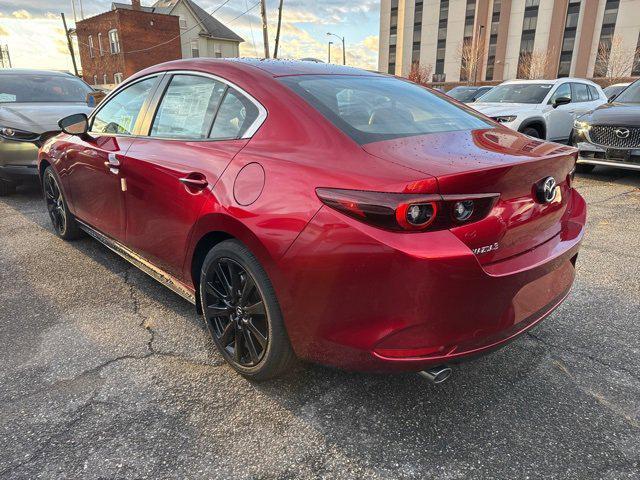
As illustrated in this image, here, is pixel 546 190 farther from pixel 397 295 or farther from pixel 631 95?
pixel 631 95

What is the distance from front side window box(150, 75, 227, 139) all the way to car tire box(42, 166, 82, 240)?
1895 mm

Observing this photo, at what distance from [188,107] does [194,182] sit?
0.63 meters

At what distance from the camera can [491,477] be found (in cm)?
183

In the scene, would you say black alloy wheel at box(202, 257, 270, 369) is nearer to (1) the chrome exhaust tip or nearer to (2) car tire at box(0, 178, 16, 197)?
(1) the chrome exhaust tip

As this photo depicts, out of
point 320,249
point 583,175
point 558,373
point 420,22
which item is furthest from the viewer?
point 420,22

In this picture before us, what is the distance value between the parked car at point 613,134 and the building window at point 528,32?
50411 mm

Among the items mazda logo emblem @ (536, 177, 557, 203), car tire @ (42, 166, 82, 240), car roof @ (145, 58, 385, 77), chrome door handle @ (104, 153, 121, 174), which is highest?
car roof @ (145, 58, 385, 77)

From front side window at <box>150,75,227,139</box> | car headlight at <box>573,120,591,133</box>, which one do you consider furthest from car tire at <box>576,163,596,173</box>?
front side window at <box>150,75,227,139</box>

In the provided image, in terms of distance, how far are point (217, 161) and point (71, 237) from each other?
2947mm

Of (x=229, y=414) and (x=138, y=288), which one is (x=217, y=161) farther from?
(x=138, y=288)

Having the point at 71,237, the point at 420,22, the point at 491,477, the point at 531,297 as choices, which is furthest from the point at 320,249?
the point at 420,22

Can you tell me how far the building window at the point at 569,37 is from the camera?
50.7 metres

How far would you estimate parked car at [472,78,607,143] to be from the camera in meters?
8.38

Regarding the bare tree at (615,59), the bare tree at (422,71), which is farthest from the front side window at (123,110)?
the bare tree at (422,71)
